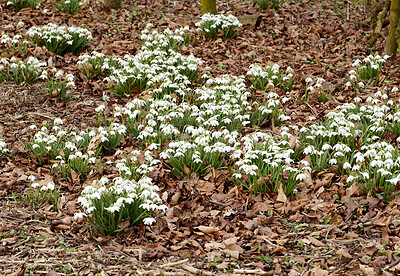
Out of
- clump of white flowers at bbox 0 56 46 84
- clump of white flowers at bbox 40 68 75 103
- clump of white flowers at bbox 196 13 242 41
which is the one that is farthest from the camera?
clump of white flowers at bbox 196 13 242 41

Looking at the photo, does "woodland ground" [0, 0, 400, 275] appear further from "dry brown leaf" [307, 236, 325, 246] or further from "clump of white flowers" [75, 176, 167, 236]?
"clump of white flowers" [75, 176, 167, 236]

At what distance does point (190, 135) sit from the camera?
5094 millimetres

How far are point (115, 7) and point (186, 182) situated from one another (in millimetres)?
5296

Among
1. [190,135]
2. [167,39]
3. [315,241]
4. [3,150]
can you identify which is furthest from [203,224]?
[167,39]

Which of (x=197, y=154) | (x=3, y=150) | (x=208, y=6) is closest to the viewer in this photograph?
(x=197, y=154)

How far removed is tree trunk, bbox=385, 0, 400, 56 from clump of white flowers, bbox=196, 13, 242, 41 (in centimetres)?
236

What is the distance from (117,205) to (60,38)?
159 inches

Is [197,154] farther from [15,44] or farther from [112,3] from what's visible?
[112,3]

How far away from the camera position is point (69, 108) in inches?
225

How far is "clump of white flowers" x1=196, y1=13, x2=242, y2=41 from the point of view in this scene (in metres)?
7.32

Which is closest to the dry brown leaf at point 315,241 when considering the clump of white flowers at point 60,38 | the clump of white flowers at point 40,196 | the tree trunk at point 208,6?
the clump of white flowers at point 40,196

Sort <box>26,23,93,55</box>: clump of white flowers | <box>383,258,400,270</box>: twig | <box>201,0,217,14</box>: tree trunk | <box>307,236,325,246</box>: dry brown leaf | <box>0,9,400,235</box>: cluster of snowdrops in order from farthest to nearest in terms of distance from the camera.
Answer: <box>201,0,217,14</box>: tree trunk, <box>26,23,93,55</box>: clump of white flowers, <box>0,9,400,235</box>: cluster of snowdrops, <box>307,236,325,246</box>: dry brown leaf, <box>383,258,400,270</box>: twig

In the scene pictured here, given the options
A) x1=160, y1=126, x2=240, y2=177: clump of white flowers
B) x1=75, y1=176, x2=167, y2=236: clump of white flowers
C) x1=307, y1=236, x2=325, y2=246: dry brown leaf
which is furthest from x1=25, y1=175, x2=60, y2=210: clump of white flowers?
x1=307, y1=236, x2=325, y2=246: dry brown leaf

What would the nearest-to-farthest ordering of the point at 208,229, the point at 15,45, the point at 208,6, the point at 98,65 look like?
the point at 208,229
the point at 98,65
the point at 15,45
the point at 208,6
